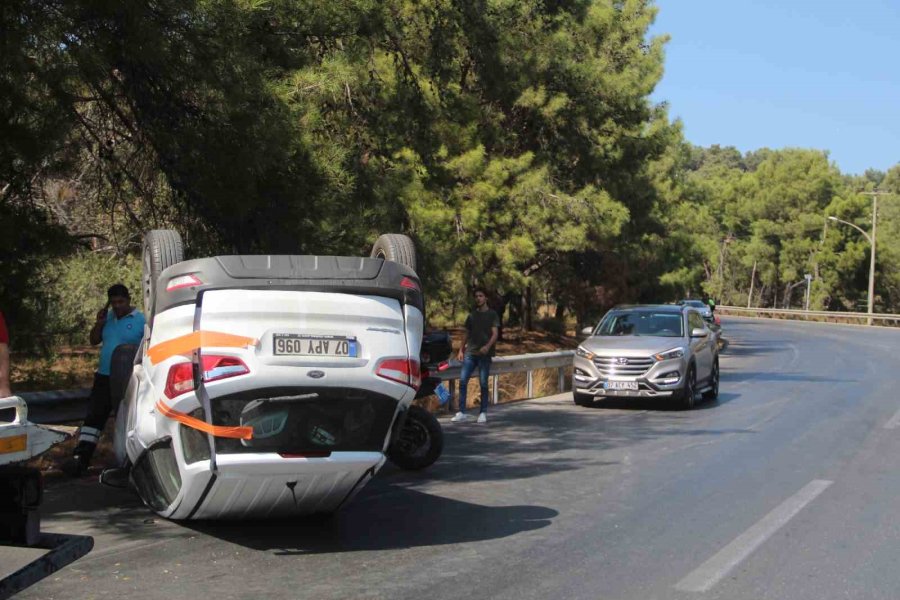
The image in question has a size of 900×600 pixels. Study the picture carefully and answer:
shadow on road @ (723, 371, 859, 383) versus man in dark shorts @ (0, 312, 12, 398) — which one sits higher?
man in dark shorts @ (0, 312, 12, 398)

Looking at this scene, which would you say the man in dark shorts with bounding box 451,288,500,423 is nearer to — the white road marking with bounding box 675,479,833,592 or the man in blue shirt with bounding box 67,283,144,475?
the white road marking with bounding box 675,479,833,592

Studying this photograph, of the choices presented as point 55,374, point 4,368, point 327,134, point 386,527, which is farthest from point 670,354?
point 4,368

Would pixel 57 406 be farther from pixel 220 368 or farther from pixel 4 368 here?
pixel 4 368

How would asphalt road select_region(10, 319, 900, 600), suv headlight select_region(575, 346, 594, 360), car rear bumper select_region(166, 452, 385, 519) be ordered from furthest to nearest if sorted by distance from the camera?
suv headlight select_region(575, 346, 594, 360) < car rear bumper select_region(166, 452, 385, 519) < asphalt road select_region(10, 319, 900, 600)

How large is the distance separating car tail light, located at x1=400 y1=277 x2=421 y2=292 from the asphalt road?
1771mm

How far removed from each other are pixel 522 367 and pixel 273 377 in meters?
13.2

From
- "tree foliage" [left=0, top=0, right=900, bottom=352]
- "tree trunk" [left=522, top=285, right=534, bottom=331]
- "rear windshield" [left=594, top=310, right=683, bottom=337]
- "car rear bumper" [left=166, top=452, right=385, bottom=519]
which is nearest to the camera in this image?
"car rear bumper" [left=166, top=452, right=385, bottom=519]

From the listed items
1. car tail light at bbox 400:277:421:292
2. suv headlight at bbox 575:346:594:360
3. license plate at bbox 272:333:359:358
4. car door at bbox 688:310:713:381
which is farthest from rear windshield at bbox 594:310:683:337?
license plate at bbox 272:333:359:358

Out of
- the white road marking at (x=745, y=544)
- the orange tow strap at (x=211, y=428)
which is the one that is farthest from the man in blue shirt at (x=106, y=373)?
the white road marking at (x=745, y=544)

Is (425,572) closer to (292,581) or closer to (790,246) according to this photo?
(292,581)

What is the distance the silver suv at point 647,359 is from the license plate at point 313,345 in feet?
36.1

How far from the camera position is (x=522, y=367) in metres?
19.5

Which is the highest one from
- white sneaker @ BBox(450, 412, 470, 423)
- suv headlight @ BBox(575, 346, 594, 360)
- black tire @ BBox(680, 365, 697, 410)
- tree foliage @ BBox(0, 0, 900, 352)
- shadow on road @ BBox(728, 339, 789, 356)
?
tree foliage @ BBox(0, 0, 900, 352)

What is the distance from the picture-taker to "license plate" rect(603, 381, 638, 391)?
17203 mm
